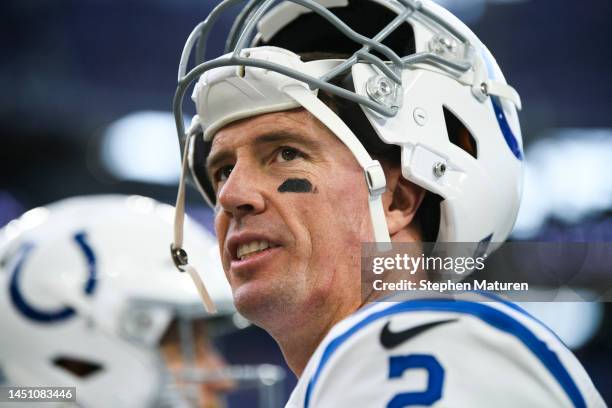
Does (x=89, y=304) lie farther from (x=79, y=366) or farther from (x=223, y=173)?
(x=223, y=173)

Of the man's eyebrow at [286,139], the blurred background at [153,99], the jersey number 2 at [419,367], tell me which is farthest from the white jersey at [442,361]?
the blurred background at [153,99]

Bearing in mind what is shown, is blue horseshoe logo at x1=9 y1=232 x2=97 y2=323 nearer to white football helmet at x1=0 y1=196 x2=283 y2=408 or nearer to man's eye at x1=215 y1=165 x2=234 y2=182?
white football helmet at x1=0 y1=196 x2=283 y2=408

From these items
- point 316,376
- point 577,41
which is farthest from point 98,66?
point 316,376

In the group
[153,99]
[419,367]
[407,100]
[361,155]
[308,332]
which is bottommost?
[419,367]

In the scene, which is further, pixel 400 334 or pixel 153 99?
pixel 153 99

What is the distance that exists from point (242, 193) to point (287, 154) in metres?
0.10

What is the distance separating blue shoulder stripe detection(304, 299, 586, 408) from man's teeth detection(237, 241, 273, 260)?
356mm

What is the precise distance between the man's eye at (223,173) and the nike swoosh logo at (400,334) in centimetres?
57

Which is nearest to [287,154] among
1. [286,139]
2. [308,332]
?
[286,139]

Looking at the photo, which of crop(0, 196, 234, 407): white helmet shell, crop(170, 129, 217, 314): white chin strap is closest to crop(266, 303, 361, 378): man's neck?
crop(170, 129, 217, 314): white chin strap

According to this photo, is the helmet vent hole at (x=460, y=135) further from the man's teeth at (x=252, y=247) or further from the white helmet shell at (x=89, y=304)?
the white helmet shell at (x=89, y=304)

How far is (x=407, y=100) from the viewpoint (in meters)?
1.39

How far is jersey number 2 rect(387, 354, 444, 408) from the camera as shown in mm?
920

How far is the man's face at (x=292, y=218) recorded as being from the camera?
1.32 meters
